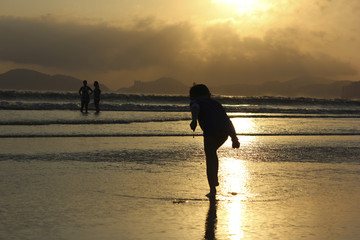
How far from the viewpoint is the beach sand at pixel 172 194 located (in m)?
6.08

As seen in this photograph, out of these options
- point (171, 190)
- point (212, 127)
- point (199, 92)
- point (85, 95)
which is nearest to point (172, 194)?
A: point (171, 190)

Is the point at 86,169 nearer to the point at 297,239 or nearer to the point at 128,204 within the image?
the point at 128,204

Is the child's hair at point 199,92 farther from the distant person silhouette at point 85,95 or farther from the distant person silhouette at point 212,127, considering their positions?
the distant person silhouette at point 85,95

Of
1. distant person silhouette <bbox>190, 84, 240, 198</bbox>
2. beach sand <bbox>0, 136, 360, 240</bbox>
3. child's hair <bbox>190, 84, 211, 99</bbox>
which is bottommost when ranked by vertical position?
beach sand <bbox>0, 136, 360, 240</bbox>

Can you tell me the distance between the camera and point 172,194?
815 centimetres

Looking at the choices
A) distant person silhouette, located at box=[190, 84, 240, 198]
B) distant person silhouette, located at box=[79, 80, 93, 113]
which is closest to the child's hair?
distant person silhouette, located at box=[190, 84, 240, 198]

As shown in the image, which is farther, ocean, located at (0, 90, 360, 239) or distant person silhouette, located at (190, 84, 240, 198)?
distant person silhouette, located at (190, 84, 240, 198)

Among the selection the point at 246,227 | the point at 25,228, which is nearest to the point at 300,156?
the point at 246,227

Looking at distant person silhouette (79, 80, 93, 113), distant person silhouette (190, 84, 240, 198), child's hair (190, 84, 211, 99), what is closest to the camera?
distant person silhouette (190, 84, 240, 198)

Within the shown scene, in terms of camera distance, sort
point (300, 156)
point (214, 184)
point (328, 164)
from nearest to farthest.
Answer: point (214, 184), point (328, 164), point (300, 156)

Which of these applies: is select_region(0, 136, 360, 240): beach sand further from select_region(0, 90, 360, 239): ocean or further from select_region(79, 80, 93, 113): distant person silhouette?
select_region(79, 80, 93, 113): distant person silhouette

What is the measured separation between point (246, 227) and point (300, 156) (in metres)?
7.35

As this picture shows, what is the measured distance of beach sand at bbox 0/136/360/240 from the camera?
6078 mm

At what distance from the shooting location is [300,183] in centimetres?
926
